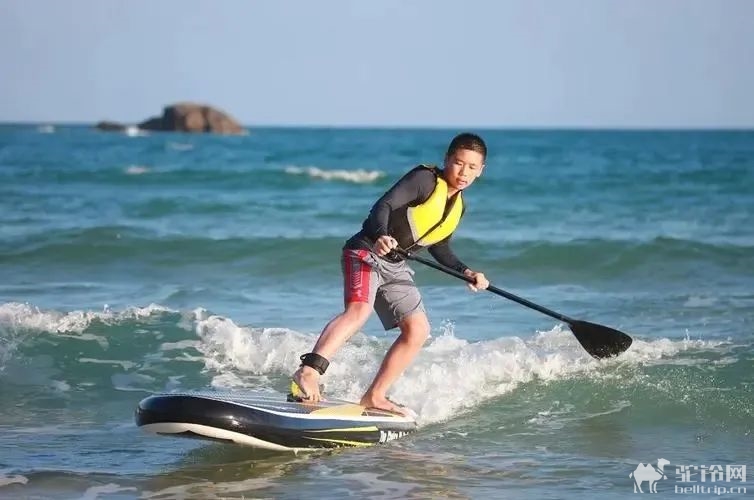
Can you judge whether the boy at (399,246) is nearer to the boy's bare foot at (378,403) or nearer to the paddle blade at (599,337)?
the boy's bare foot at (378,403)

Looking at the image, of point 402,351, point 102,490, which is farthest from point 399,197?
point 102,490

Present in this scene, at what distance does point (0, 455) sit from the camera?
6.38 metres

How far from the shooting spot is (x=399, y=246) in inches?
245

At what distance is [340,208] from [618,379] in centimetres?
1484

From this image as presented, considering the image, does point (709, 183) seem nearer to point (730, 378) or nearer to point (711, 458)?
point (730, 378)

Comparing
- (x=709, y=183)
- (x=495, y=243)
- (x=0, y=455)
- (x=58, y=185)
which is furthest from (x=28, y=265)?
(x=709, y=183)

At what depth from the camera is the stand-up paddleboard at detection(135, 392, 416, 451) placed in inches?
232

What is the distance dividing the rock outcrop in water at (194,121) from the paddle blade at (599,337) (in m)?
88.1

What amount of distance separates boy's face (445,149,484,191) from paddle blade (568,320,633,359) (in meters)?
1.26

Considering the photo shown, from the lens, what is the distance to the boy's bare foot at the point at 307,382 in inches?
247

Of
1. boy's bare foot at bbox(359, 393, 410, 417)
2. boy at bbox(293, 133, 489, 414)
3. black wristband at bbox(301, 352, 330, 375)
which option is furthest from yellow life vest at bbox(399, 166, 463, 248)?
boy's bare foot at bbox(359, 393, 410, 417)

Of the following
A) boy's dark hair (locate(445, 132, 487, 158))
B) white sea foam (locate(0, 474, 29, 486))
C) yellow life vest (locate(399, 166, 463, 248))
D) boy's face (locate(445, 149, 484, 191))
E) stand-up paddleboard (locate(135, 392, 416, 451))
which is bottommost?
white sea foam (locate(0, 474, 29, 486))

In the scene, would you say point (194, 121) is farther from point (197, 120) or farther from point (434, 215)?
point (434, 215)

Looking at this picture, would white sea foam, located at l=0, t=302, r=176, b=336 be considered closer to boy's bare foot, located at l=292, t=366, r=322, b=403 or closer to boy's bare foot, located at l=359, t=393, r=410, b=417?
boy's bare foot, located at l=359, t=393, r=410, b=417
